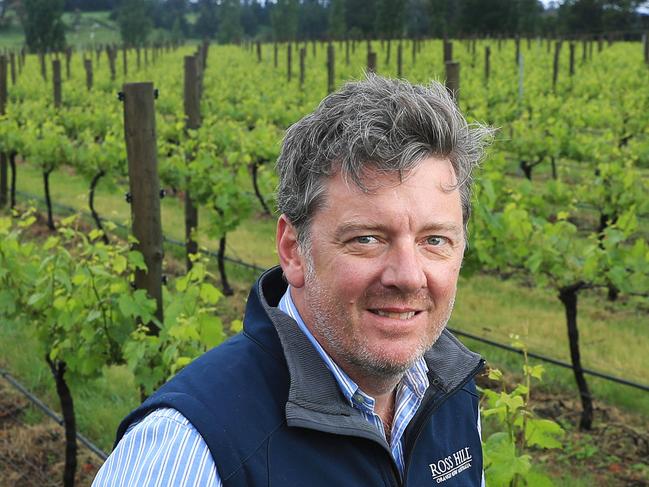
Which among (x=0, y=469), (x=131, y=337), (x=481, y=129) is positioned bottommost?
(x=0, y=469)

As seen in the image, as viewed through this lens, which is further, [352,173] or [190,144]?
[190,144]

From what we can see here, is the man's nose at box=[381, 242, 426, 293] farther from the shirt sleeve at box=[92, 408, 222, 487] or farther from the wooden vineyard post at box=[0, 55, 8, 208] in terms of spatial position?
the wooden vineyard post at box=[0, 55, 8, 208]

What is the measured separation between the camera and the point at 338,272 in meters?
1.59

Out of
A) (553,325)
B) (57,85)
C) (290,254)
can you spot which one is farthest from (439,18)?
(290,254)

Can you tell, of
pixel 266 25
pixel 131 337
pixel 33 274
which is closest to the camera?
pixel 131 337

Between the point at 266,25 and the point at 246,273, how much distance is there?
10545 cm

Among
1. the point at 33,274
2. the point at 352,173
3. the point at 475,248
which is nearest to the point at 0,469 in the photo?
the point at 33,274

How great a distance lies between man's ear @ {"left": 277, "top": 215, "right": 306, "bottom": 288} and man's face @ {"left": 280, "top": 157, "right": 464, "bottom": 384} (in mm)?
22

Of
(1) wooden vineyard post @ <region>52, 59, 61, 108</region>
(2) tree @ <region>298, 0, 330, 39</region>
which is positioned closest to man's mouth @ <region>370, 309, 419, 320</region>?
(1) wooden vineyard post @ <region>52, 59, 61, 108</region>

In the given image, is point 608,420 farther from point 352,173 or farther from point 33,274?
point 352,173

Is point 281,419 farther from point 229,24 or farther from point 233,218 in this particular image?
point 229,24

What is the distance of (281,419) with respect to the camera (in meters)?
1.52

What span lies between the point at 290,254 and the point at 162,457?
0.52 metres

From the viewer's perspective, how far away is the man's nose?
1.56 m
